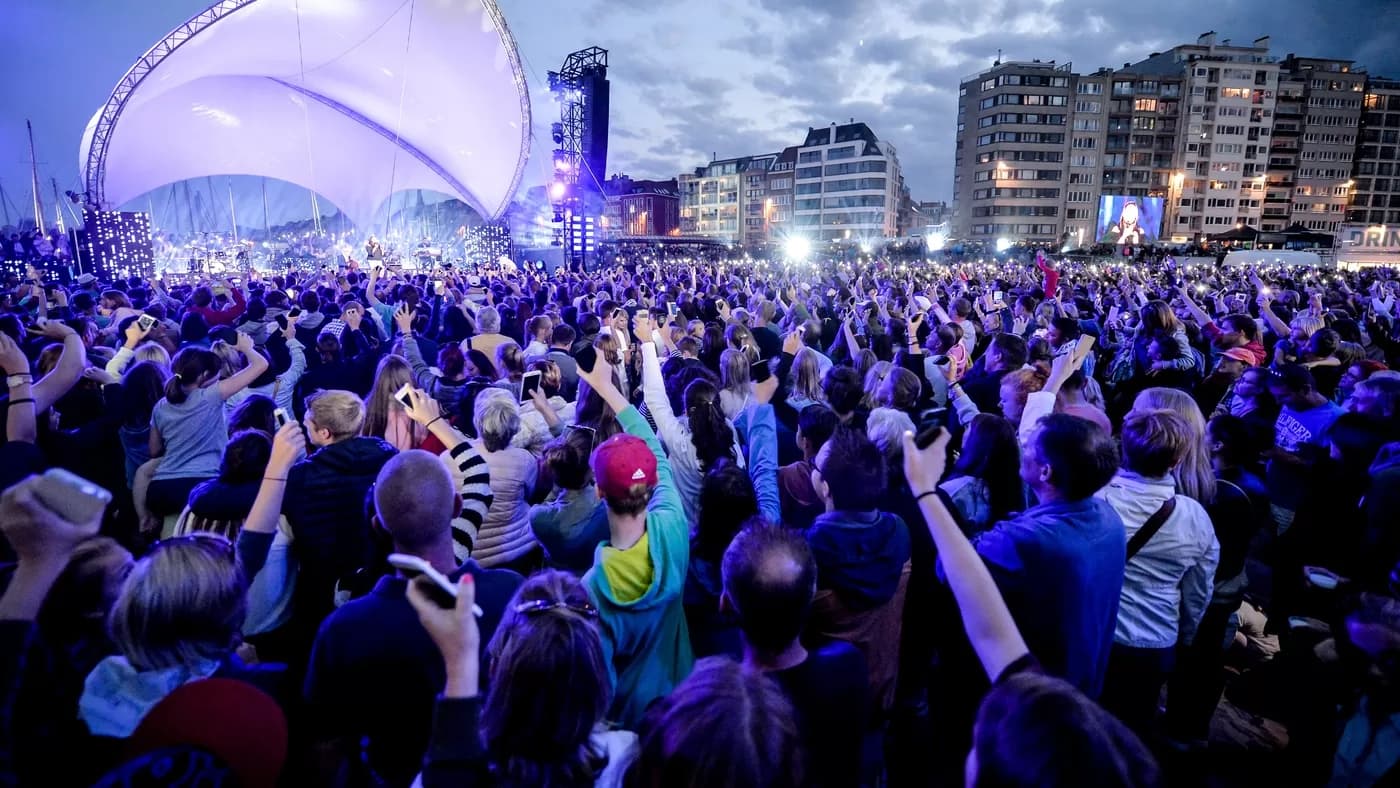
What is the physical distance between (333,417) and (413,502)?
129cm

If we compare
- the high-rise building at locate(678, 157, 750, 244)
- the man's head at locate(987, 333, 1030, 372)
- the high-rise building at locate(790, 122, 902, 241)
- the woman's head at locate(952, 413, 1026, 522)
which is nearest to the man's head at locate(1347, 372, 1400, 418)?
the man's head at locate(987, 333, 1030, 372)

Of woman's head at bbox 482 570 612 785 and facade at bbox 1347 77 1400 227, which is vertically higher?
facade at bbox 1347 77 1400 227

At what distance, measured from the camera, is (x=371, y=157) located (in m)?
40.6

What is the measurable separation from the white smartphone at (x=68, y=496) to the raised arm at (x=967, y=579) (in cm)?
208

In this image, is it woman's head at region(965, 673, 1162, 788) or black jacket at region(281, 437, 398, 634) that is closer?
woman's head at region(965, 673, 1162, 788)

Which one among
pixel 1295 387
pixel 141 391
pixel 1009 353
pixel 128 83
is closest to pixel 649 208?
pixel 128 83

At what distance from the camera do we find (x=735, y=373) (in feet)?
15.4

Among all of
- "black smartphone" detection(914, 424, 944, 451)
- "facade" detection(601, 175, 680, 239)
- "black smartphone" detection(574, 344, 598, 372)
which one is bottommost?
"black smartphone" detection(914, 424, 944, 451)

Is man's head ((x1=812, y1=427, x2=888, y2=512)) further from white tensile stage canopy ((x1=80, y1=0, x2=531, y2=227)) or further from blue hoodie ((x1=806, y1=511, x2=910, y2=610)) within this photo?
white tensile stage canopy ((x1=80, y1=0, x2=531, y2=227))

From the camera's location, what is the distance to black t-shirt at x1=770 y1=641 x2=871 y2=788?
1781 millimetres

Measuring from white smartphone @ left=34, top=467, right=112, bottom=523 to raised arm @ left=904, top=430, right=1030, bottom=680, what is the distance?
208 cm

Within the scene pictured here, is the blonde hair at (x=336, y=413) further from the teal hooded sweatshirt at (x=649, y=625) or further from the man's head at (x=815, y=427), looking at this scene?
the man's head at (x=815, y=427)

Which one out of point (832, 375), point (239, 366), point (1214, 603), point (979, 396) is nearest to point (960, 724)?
point (1214, 603)

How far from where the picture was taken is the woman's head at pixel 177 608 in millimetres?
1596
